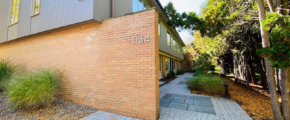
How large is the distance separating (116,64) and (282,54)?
4.24 m

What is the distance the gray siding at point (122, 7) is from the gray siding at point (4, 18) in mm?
7662

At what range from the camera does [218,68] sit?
18.1 metres

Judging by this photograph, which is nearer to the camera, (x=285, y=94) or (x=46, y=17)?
(x=285, y=94)

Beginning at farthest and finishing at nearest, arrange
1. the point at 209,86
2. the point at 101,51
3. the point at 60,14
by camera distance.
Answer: the point at 209,86 → the point at 60,14 → the point at 101,51

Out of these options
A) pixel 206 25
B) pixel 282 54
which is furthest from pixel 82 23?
pixel 282 54

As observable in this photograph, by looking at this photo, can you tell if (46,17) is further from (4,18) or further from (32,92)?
(4,18)

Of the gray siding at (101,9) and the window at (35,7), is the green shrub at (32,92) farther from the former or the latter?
the window at (35,7)

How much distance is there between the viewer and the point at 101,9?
4352 mm

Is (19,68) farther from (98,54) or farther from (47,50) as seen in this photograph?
(98,54)

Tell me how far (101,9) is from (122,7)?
1616 millimetres

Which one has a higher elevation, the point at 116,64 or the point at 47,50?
the point at 47,50

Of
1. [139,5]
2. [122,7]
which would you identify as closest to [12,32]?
[122,7]

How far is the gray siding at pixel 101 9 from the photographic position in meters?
4.05

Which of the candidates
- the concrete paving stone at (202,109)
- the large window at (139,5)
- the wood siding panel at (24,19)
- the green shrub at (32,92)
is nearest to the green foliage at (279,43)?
the concrete paving stone at (202,109)
